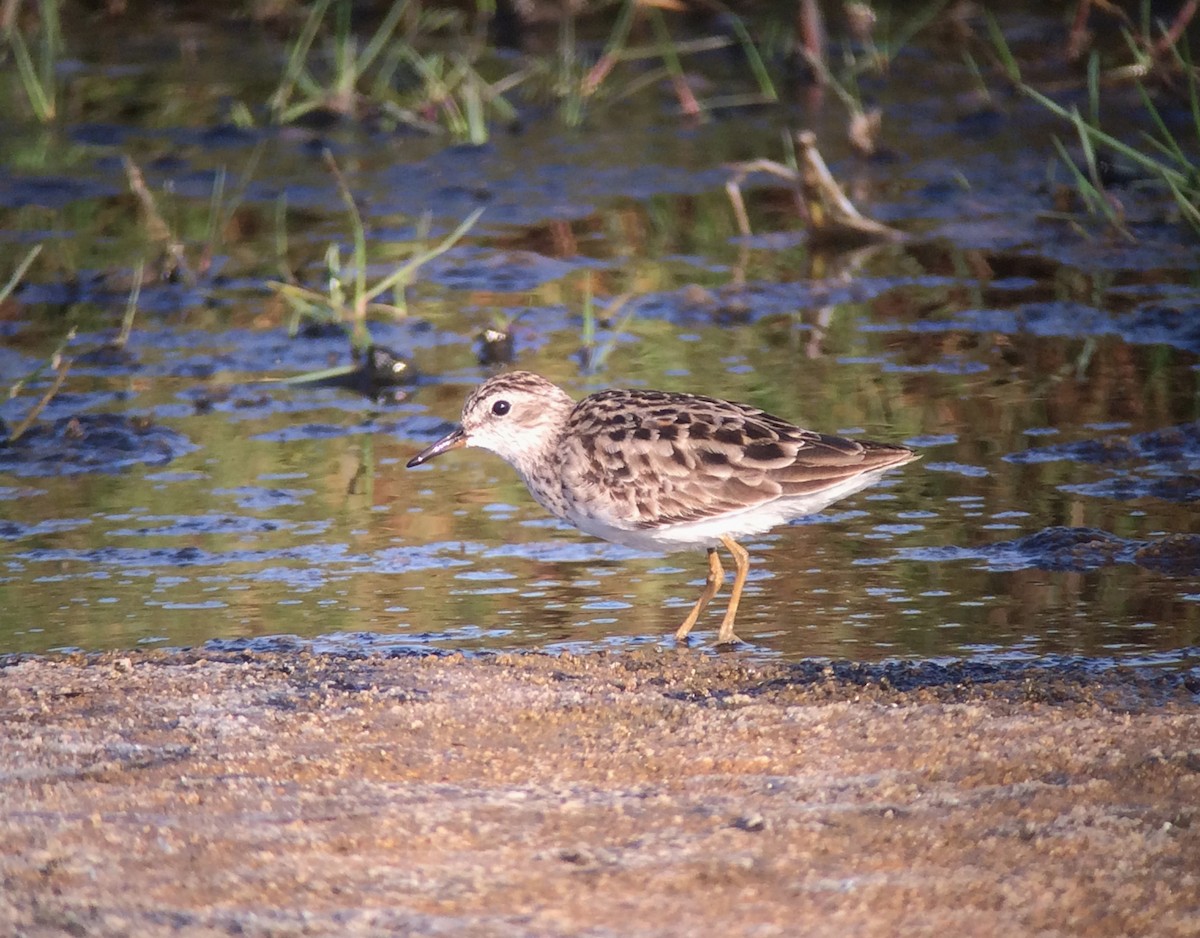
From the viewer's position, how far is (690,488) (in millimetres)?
7180

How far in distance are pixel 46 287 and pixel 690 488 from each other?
5685 mm

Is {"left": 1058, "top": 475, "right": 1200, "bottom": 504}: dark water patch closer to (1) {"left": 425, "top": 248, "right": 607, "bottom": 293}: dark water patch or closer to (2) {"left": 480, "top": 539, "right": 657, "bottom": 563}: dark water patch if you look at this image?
(2) {"left": 480, "top": 539, "right": 657, "bottom": 563}: dark water patch

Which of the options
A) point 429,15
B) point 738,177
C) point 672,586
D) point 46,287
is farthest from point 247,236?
point 672,586

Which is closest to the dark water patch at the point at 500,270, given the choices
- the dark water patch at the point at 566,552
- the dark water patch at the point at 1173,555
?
the dark water patch at the point at 566,552

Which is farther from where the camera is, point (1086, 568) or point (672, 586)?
point (672, 586)

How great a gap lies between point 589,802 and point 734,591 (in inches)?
92.7

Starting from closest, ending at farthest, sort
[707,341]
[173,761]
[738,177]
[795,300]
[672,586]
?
[173,761] → [672,586] → [707,341] → [795,300] → [738,177]

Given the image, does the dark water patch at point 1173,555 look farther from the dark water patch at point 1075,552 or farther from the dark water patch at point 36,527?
the dark water patch at point 36,527

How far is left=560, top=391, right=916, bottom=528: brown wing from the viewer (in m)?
7.09

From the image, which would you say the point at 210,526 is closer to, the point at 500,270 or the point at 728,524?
the point at 728,524

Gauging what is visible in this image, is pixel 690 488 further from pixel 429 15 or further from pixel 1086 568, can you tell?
pixel 429 15

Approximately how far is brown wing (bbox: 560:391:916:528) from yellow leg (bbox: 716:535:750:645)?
19cm

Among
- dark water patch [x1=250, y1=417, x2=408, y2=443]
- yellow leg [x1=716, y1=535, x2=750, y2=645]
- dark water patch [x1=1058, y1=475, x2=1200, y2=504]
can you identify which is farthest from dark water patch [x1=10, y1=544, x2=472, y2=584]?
dark water patch [x1=1058, y1=475, x2=1200, y2=504]

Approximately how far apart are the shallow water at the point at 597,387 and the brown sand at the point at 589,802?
91 cm
